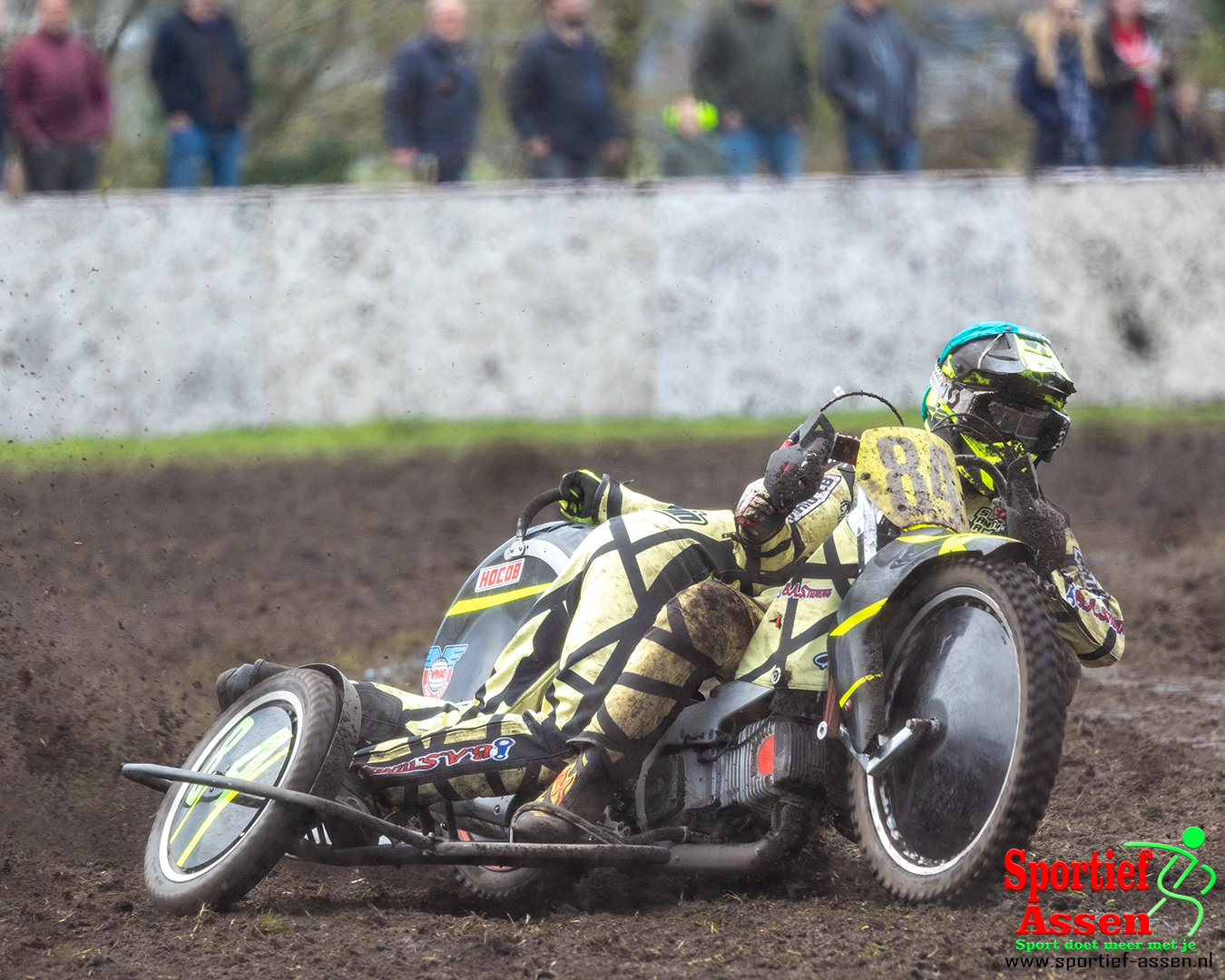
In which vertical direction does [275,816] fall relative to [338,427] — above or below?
below

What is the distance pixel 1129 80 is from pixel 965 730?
902cm

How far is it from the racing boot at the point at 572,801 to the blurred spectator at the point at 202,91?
321 inches

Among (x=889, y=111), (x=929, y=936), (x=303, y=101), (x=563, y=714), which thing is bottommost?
(x=929, y=936)

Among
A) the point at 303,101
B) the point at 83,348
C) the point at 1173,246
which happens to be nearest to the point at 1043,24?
the point at 1173,246

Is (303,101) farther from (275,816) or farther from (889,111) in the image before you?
(275,816)

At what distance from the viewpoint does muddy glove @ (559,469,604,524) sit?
4.50 meters

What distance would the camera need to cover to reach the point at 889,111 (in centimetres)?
1110

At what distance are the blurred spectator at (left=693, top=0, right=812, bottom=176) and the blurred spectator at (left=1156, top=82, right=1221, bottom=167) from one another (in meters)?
2.98

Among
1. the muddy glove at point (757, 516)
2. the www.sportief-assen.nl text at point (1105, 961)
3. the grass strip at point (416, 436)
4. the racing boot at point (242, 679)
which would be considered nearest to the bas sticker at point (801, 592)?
the muddy glove at point (757, 516)

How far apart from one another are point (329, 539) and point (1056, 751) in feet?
20.8

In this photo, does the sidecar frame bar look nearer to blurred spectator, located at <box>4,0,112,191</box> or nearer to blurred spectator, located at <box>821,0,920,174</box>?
blurred spectator, located at <box>4,0,112,191</box>

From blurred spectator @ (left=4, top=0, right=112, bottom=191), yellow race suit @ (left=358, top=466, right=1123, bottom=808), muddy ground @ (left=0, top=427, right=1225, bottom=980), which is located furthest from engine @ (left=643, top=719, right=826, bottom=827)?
blurred spectator @ (left=4, top=0, right=112, bottom=191)

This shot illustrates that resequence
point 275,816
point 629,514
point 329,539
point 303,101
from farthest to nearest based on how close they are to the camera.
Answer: point 303,101, point 329,539, point 629,514, point 275,816

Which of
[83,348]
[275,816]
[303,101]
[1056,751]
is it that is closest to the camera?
[1056,751]
